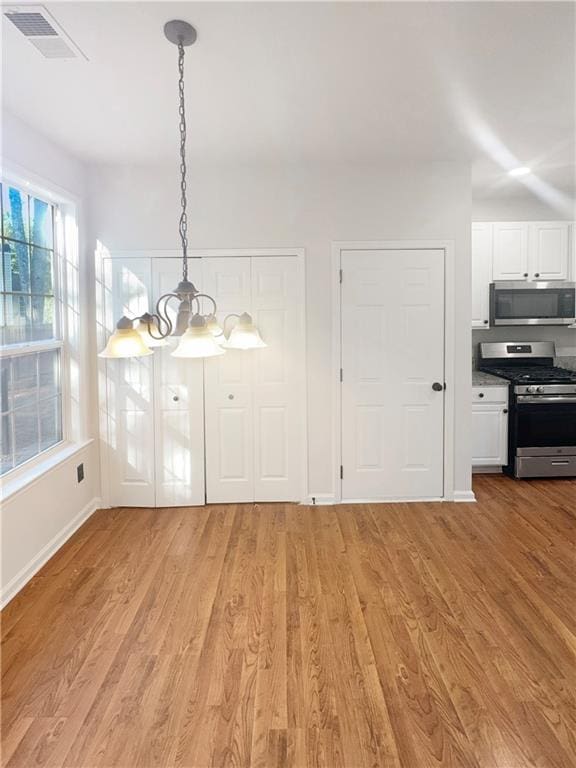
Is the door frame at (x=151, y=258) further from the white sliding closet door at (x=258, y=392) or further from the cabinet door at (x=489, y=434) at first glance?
the cabinet door at (x=489, y=434)

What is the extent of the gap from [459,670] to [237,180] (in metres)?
3.52

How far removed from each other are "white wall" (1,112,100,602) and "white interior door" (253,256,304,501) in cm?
130

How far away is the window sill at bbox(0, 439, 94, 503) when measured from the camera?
2.90 meters

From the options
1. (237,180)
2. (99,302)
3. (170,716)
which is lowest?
(170,716)

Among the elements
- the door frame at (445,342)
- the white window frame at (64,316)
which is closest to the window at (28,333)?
the white window frame at (64,316)

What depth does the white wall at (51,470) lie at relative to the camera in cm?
289

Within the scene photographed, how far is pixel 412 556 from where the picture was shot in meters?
3.26

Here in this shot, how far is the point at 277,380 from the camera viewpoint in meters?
4.16

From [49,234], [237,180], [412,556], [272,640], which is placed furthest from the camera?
[237,180]

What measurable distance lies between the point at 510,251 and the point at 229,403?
3103 millimetres

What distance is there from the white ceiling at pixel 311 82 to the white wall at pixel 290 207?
0.18 m

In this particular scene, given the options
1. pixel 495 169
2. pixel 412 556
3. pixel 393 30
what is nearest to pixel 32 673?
pixel 412 556

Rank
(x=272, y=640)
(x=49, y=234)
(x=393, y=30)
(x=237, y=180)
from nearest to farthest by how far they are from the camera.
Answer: (x=393, y=30) < (x=272, y=640) < (x=49, y=234) < (x=237, y=180)

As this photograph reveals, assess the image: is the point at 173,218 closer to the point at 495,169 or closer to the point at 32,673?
the point at 495,169
